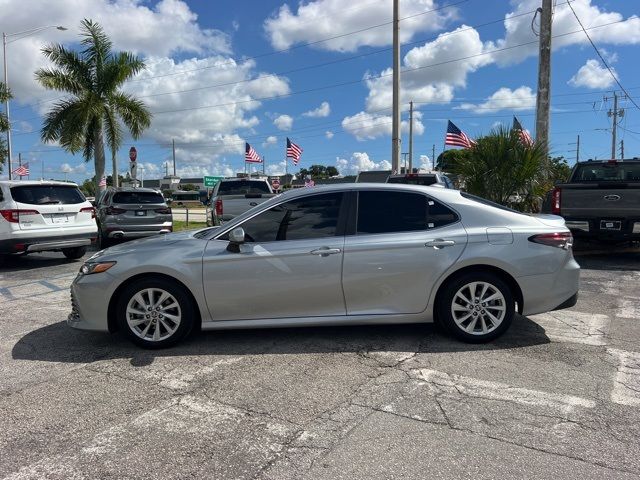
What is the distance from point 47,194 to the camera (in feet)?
34.4

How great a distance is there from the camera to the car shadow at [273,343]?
4.96 metres

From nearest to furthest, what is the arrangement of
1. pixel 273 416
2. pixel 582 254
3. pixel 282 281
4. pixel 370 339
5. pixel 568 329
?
pixel 273 416 → pixel 282 281 → pixel 370 339 → pixel 568 329 → pixel 582 254

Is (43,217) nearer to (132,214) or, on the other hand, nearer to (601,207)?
(132,214)

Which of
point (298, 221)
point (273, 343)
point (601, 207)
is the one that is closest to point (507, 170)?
point (601, 207)

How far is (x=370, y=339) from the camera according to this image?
17.2 ft

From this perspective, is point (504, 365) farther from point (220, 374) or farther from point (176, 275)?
point (176, 275)

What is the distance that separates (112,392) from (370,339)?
2417 mm

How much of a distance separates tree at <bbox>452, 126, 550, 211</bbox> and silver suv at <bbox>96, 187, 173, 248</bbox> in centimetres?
774

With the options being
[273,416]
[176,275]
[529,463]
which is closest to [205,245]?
[176,275]

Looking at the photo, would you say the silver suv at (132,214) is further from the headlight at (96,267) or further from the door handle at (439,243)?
the door handle at (439,243)

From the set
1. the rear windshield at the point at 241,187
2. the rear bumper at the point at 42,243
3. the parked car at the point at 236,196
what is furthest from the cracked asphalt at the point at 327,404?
the rear windshield at the point at 241,187

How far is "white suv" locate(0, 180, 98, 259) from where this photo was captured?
9812 millimetres

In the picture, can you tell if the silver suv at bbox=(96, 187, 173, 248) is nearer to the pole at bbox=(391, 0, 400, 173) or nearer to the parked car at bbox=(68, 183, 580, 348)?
the pole at bbox=(391, 0, 400, 173)

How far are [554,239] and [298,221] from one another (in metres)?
2.48
